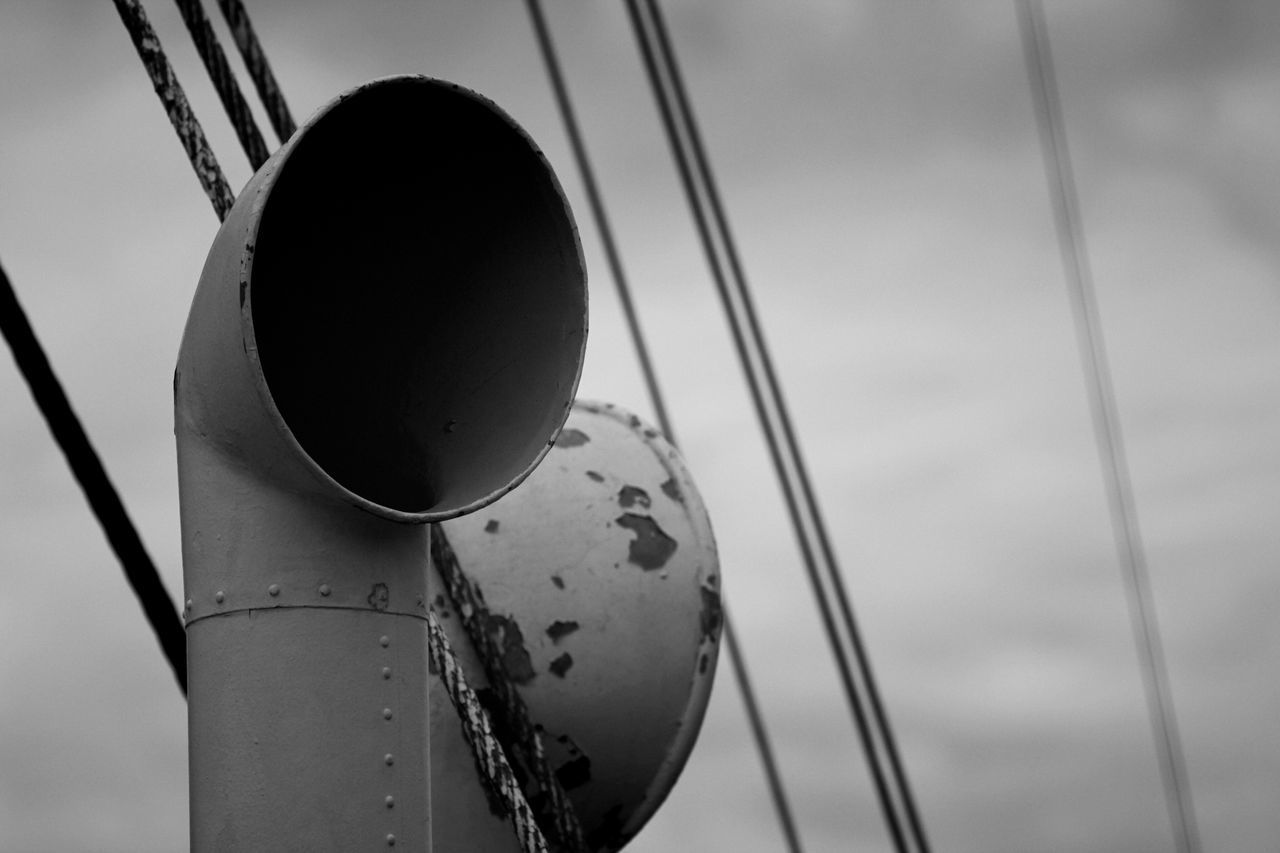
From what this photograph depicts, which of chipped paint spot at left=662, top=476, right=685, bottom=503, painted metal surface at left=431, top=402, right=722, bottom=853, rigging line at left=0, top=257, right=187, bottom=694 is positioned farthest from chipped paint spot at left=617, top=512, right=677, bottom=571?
rigging line at left=0, top=257, right=187, bottom=694

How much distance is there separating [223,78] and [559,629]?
4.50ft

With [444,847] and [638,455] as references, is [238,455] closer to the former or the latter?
[444,847]

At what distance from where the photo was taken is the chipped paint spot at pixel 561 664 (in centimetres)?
360

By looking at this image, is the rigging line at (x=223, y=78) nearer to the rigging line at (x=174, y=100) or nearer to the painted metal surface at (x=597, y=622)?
the rigging line at (x=174, y=100)

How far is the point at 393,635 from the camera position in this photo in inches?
95.6

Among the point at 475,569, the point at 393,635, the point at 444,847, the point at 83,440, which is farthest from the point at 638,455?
the point at 393,635

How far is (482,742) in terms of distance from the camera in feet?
8.69

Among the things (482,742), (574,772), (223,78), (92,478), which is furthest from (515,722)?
(223,78)

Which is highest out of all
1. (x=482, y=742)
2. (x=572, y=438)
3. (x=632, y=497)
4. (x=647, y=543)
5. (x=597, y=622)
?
(x=572, y=438)

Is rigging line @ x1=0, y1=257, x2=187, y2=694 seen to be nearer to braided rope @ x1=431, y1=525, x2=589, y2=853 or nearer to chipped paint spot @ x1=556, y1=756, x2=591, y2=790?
braided rope @ x1=431, y1=525, x2=589, y2=853

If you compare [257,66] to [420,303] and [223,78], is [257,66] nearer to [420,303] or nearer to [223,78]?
[223,78]

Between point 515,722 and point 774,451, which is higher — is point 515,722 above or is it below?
below

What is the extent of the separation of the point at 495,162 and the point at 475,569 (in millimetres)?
1267

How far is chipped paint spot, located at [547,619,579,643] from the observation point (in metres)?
3.61
